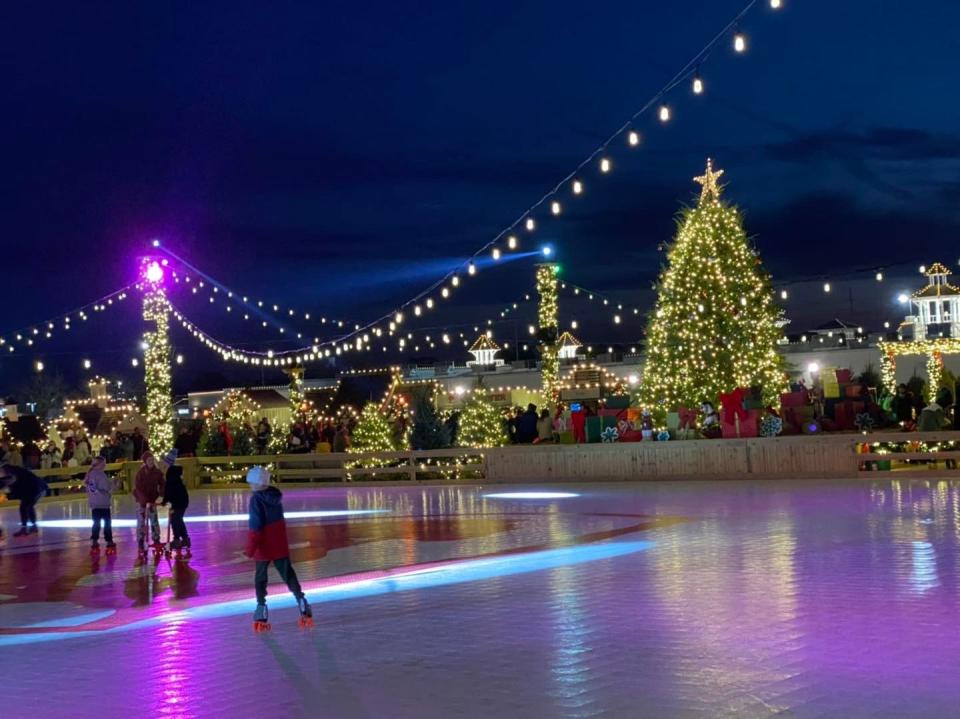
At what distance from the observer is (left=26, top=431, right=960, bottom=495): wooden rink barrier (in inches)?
888

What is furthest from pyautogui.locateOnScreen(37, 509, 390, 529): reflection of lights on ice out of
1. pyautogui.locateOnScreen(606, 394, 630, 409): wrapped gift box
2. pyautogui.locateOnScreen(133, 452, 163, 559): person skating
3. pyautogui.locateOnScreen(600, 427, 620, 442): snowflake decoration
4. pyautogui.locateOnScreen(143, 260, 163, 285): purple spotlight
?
pyautogui.locateOnScreen(143, 260, 163, 285): purple spotlight

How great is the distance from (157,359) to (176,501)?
17.7m

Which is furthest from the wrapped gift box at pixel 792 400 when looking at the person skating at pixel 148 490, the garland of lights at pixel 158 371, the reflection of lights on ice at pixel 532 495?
the garland of lights at pixel 158 371

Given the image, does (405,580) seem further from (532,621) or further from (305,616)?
(532,621)

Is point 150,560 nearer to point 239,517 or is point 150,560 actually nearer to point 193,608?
point 193,608

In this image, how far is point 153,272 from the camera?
3259cm

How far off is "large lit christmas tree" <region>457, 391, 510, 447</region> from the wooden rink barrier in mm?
567

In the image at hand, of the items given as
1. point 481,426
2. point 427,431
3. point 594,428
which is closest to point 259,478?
point 594,428

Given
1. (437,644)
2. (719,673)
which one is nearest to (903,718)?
(719,673)

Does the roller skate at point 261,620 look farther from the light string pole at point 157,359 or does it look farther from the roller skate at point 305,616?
the light string pole at point 157,359

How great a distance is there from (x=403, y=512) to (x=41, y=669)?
12.6 m

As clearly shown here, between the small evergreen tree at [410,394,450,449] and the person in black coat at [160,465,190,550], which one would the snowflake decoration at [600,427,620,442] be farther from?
the person in black coat at [160,465,190,550]

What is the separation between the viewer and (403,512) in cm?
2128

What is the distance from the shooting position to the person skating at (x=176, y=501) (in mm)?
16172
